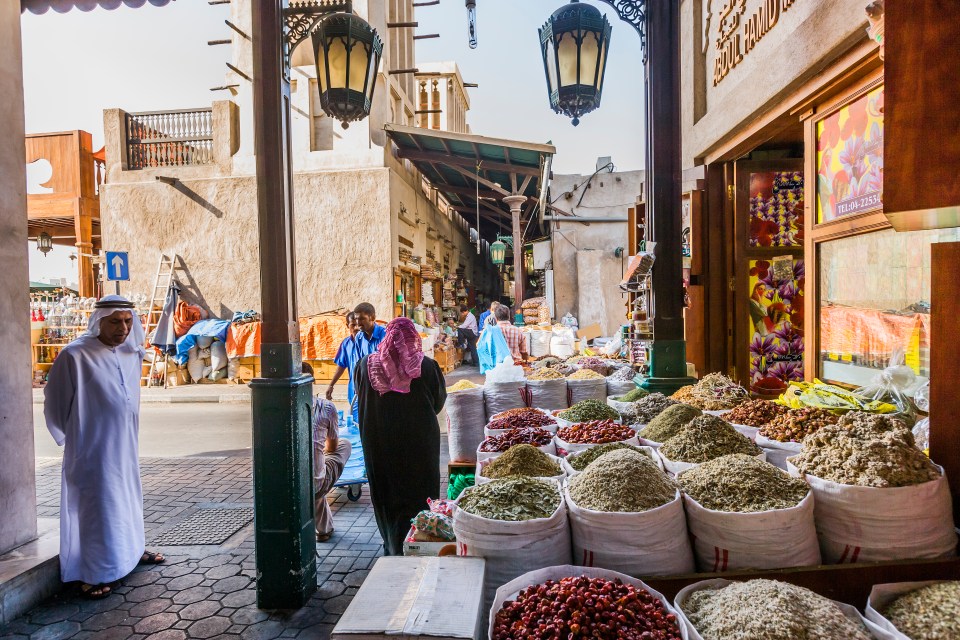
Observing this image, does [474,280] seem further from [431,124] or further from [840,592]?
[840,592]

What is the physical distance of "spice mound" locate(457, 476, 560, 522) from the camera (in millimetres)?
1995

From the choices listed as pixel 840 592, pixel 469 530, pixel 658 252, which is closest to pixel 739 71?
pixel 658 252

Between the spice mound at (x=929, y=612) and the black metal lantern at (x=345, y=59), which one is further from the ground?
the black metal lantern at (x=345, y=59)

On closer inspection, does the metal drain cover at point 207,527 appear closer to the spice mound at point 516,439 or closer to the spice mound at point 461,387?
the spice mound at point 461,387

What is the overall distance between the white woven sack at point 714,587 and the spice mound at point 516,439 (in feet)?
4.38

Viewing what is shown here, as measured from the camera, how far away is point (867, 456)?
6.54ft

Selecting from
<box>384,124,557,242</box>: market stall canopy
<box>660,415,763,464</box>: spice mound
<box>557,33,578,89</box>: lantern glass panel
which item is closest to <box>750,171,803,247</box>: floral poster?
<box>557,33,578,89</box>: lantern glass panel

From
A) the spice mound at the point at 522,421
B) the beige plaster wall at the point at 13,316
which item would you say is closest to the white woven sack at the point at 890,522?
the spice mound at the point at 522,421

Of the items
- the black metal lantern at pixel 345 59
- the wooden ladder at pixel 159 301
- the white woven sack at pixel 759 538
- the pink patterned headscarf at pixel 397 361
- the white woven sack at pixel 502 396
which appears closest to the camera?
the white woven sack at pixel 759 538

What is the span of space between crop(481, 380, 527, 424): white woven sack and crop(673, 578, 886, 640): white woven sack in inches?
104

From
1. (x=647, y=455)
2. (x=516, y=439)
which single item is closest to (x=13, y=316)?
(x=516, y=439)

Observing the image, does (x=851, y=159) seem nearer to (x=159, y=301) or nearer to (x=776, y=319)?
(x=776, y=319)

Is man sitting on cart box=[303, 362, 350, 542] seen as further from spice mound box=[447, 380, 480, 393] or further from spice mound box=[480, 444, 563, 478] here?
spice mound box=[480, 444, 563, 478]

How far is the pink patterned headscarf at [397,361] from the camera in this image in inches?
142
